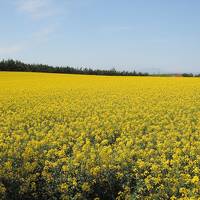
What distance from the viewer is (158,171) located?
7.80 metres

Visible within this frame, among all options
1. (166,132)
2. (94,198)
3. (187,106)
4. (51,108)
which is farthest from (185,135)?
(51,108)

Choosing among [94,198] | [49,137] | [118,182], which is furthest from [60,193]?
[49,137]

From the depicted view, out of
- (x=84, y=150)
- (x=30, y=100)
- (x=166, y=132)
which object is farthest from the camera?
(x=30, y=100)

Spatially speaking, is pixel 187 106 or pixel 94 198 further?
pixel 187 106

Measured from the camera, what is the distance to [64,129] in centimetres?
1214

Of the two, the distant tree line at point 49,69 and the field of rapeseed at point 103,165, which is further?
the distant tree line at point 49,69

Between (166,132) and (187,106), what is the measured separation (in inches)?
227

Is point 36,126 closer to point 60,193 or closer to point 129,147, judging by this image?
point 129,147

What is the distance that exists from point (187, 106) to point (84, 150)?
29.6 ft

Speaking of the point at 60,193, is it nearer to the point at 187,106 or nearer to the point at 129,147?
the point at 129,147

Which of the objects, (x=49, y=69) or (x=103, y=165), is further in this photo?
(x=49, y=69)

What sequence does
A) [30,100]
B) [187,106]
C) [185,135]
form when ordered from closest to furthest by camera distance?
[185,135] < [187,106] < [30,100]

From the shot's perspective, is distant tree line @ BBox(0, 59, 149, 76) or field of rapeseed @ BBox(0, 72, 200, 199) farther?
distant tree line @ BBox(0, 59, 149, 76)

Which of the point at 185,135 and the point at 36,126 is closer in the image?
the point at 185,135
